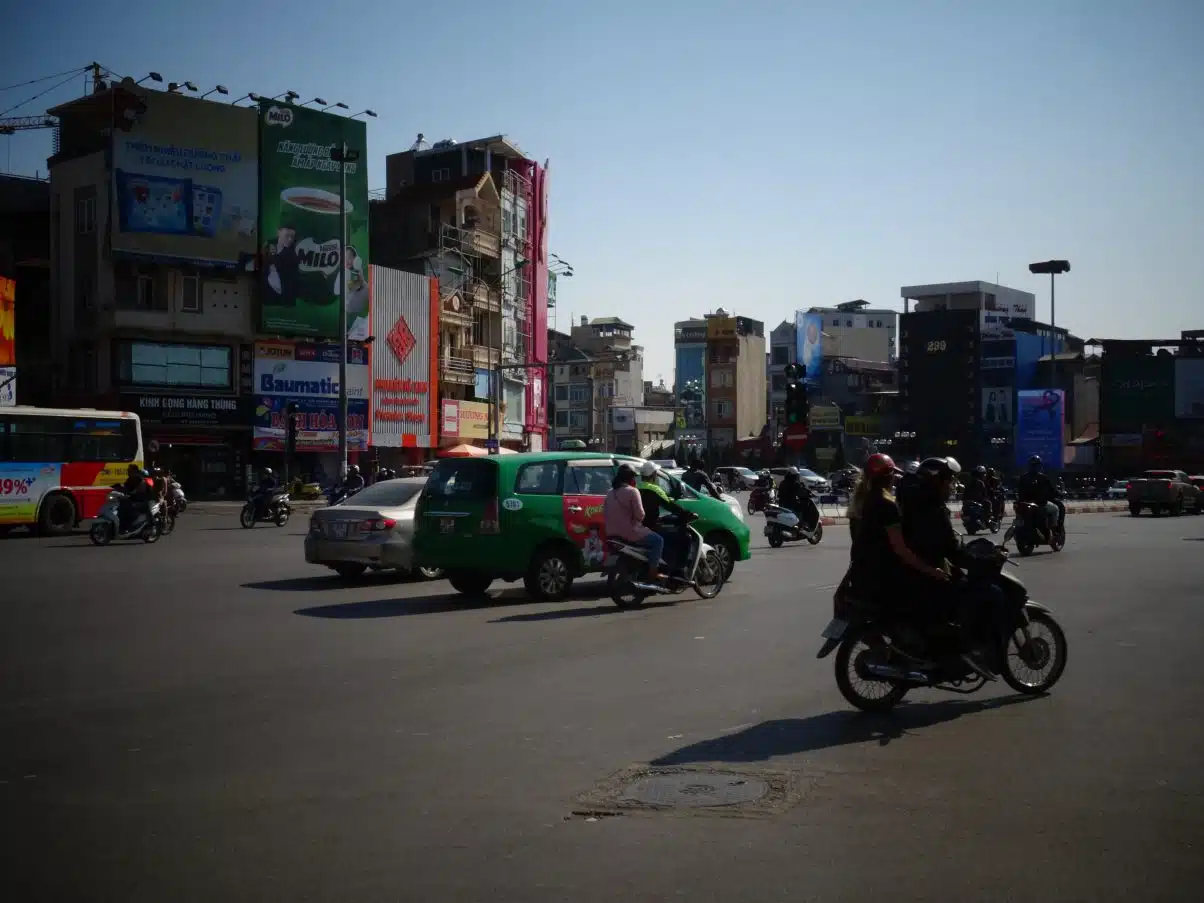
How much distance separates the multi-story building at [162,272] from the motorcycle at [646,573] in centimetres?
4183

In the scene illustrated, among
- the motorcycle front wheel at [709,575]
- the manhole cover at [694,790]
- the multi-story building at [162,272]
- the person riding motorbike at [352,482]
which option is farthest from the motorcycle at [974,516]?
the multi-story building at [162,272]

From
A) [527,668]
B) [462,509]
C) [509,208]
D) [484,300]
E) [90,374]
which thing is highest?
[509,208]

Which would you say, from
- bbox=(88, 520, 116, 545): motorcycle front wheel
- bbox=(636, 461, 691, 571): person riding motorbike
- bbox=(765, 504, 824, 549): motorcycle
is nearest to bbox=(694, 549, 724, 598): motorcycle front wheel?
bbox=(636, 461, 691, 571): person riding motorbike

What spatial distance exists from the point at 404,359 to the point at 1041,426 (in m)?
55.2

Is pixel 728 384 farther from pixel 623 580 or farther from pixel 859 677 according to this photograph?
pixel 859 677

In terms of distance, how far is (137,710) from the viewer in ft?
28.6

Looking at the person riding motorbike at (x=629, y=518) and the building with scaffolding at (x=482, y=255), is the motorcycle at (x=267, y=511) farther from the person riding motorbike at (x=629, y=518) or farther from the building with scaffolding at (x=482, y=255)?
the building with scaffolding at (x=482, y=255)

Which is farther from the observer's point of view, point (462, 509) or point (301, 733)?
point (462, 509)

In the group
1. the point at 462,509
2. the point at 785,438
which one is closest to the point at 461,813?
the point at 462,509

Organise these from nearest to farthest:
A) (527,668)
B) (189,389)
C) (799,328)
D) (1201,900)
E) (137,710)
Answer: (1201,900) → (137,710) → (527,668) → (189,389) → (799,328)

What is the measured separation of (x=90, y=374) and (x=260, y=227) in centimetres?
987

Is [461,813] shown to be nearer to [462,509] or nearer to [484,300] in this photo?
[462,509]

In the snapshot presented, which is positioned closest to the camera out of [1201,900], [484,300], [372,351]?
[1201,900]

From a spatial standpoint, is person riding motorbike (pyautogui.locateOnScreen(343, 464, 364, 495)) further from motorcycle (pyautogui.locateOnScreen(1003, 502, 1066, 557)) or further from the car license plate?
the car license plate
